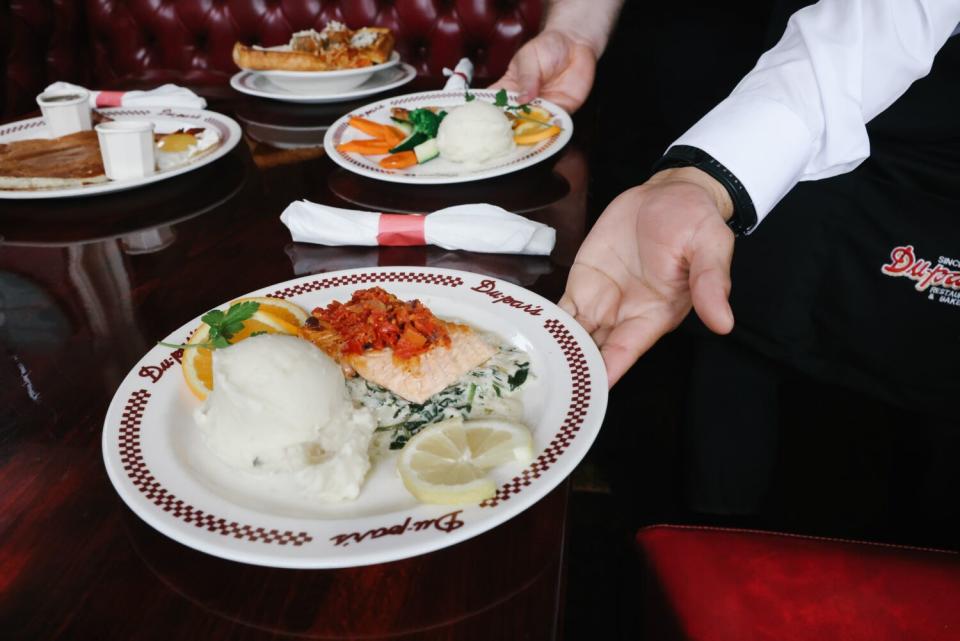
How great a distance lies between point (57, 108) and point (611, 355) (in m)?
1.66

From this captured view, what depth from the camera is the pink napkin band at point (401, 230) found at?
1.47 metres

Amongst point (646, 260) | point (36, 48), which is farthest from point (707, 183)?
point (36, 48)

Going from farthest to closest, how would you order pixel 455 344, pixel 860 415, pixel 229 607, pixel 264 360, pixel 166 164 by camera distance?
1. pixel 860 415
2. pixel 166 164
3. pixel 455 344
4. pixel 264 360
5. pixel 229 607

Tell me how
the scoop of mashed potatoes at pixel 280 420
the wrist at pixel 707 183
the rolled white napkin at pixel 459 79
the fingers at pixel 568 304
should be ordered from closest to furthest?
the scoop of mashed potatoes at pixel 280 420
the fingers at pixel 568 304
the wrist at pixel 707 183
the rolled white napkin at pixel 459 79

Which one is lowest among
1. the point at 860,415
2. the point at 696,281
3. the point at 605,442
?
the point at 605,442

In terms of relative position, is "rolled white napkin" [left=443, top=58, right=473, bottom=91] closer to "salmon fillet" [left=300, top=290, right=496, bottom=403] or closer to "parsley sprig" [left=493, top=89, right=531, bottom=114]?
"parsley sprig" [left=493, top=89, right=531, bottom=114]

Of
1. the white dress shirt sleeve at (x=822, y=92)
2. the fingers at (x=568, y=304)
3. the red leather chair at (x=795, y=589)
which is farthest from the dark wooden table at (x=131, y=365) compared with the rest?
the red leather chair at (x=795, y=589)

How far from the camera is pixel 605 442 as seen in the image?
2.53 metres

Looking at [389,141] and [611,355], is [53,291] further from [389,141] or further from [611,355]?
[611,355]

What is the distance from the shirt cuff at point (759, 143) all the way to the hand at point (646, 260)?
56 millimetres

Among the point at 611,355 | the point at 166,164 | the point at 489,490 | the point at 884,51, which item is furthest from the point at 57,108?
the point at 884,51

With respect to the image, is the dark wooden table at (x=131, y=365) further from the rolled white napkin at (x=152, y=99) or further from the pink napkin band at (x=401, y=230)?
the rolled white napkin at (x=152, y=99)

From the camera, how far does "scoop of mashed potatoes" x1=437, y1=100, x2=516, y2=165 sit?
1823 mm

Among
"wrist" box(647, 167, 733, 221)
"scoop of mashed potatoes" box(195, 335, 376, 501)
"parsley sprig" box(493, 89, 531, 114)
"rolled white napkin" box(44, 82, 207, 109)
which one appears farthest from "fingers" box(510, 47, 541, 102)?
"scoop of mashed potatoes" box(195, 335, 376, 501)
